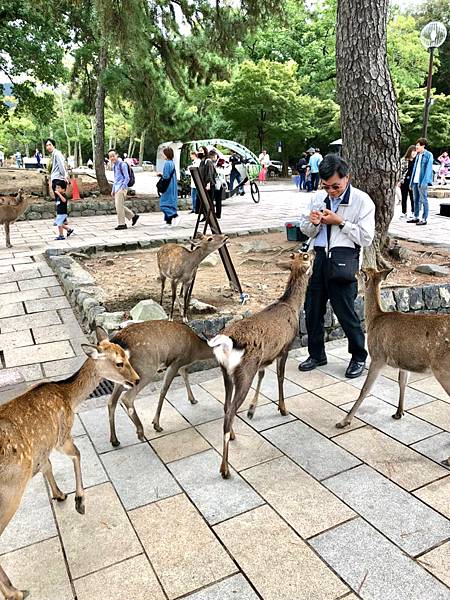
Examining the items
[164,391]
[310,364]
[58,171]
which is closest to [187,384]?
[164,391]

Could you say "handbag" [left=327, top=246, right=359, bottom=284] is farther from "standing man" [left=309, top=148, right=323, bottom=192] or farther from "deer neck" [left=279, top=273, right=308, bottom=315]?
"standing man" [left=309, top=148, right=323, bottom=192]

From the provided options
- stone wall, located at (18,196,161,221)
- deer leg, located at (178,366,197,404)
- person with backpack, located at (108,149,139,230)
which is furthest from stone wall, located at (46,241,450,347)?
stone wall, located at (18,196,161,221)

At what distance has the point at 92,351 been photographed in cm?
250

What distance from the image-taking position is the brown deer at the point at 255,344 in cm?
270

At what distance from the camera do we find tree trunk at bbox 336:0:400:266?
5.80m

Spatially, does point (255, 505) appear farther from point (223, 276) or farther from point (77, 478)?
point (223, 276)

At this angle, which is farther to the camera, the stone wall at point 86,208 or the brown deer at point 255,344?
the stone wall at point 86,208

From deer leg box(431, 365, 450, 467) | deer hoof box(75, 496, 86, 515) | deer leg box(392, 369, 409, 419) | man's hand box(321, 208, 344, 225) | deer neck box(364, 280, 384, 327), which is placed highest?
man's hand box(321, 208, 344, 225)

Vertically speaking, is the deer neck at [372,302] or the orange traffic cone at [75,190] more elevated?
Answer: the orange traffic cone at [75,190]

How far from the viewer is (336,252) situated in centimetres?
365

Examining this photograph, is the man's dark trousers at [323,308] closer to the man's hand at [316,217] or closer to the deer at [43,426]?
the man's hand at [316,217]

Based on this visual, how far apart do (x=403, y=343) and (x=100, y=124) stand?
41.5ft

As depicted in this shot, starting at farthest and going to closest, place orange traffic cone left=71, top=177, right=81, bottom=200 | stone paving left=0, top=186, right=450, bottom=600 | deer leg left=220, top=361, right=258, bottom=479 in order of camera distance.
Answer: orange traffic cone left=71, top=177, right=81, bottom=200 → deer leg left=220, top=361, right=258, bottom=479 → stone paving left=0, top=186, right=450, bottom=600

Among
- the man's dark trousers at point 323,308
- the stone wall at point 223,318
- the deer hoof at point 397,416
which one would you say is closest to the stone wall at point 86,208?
the stone wall at point 223,318
